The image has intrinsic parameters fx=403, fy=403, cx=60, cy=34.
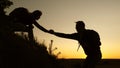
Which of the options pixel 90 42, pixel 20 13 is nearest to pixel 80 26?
pixel 90 42

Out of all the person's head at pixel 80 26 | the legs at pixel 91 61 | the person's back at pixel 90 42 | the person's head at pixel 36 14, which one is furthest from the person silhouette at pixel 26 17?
the legs at pixel 91 61

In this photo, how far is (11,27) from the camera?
45.1 feet

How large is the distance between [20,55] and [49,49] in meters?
4.52

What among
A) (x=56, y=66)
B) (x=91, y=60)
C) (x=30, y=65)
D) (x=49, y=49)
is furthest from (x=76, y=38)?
(x=49, y=49)

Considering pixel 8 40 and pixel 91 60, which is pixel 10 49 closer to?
pixel 8 40

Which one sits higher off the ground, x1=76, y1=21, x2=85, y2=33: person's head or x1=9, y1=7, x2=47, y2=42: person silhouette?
x1=76, y1=21, x2=85, y2=33: person's head

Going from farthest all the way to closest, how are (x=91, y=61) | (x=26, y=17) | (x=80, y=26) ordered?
1. (x=26, y=17)
2. (x=91, y=61)
3. (x=80, y=26)

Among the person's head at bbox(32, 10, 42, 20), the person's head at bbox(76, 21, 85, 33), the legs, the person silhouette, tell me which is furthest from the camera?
the person's head at bbox(32, 10, 42, 20)

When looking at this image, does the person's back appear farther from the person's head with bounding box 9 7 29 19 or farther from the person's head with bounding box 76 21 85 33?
the person's head with bounding box 9 7 29 19

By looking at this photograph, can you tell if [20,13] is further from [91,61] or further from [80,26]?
[91,61]

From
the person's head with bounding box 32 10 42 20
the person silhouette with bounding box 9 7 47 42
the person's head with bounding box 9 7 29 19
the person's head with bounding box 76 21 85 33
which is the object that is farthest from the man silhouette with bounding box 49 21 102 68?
the person's head with bounding box 9 7 29 19

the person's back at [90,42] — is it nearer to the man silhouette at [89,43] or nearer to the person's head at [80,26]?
the man silhouette at [89,43]

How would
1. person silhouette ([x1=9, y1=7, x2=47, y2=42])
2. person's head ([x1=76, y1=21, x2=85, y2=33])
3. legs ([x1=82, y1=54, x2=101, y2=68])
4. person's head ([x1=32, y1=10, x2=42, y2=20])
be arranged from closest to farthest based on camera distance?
1. person's head ([x1=76, y1=21, x2=85, y2=33])
2. legs ([x1=82, y1=54, x2=101, y2=68])
3. person silhouette ([x1=9, y1=7, x2=47, y2=42])
4. person's head ([x1=32, y1=10, x2=42, y2=20])

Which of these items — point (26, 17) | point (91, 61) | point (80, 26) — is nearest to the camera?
point (80, 26)
